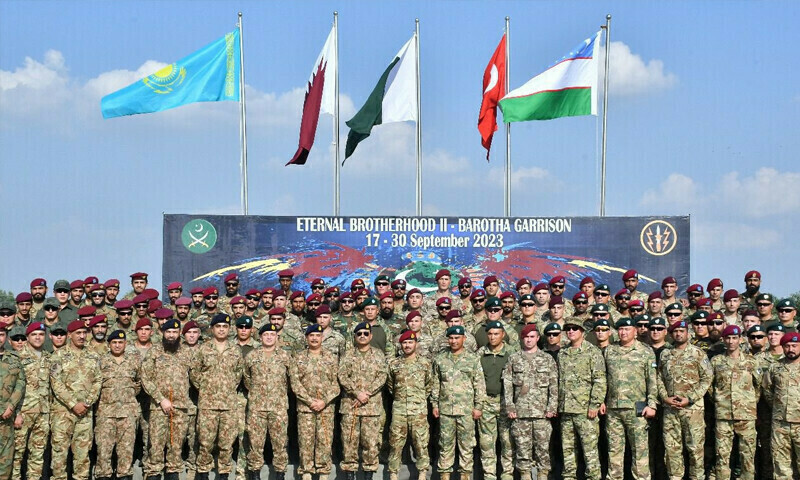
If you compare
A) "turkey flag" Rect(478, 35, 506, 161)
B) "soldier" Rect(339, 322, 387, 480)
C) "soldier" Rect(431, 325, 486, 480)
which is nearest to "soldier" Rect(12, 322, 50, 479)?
"soldier" Rect(339, 322, 387, 480)

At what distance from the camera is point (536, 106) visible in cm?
1571

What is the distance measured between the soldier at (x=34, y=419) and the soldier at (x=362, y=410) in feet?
11.0

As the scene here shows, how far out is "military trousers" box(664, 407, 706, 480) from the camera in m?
9.77

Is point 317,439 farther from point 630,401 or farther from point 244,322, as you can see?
point 630,401

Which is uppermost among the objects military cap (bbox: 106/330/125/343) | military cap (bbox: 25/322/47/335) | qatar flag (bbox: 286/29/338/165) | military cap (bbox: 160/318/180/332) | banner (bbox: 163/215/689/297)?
qatar flag (bbox: 286/29/338/165)

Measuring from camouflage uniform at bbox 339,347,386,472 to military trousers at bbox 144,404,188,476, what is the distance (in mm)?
1849

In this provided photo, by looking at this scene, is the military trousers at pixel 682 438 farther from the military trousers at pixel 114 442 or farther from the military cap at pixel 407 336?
the military trousers at pixel 114 442

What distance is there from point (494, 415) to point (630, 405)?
59.5 inches

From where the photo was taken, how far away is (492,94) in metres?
16.2

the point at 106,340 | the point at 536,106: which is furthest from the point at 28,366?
the point at 536,106

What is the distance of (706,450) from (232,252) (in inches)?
320

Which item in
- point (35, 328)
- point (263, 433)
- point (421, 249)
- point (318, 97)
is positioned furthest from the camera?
point (318, 97)

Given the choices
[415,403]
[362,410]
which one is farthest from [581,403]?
[362,410]

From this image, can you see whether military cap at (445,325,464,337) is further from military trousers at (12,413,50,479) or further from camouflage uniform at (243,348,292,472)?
military trousers at (12,413,50,479)
